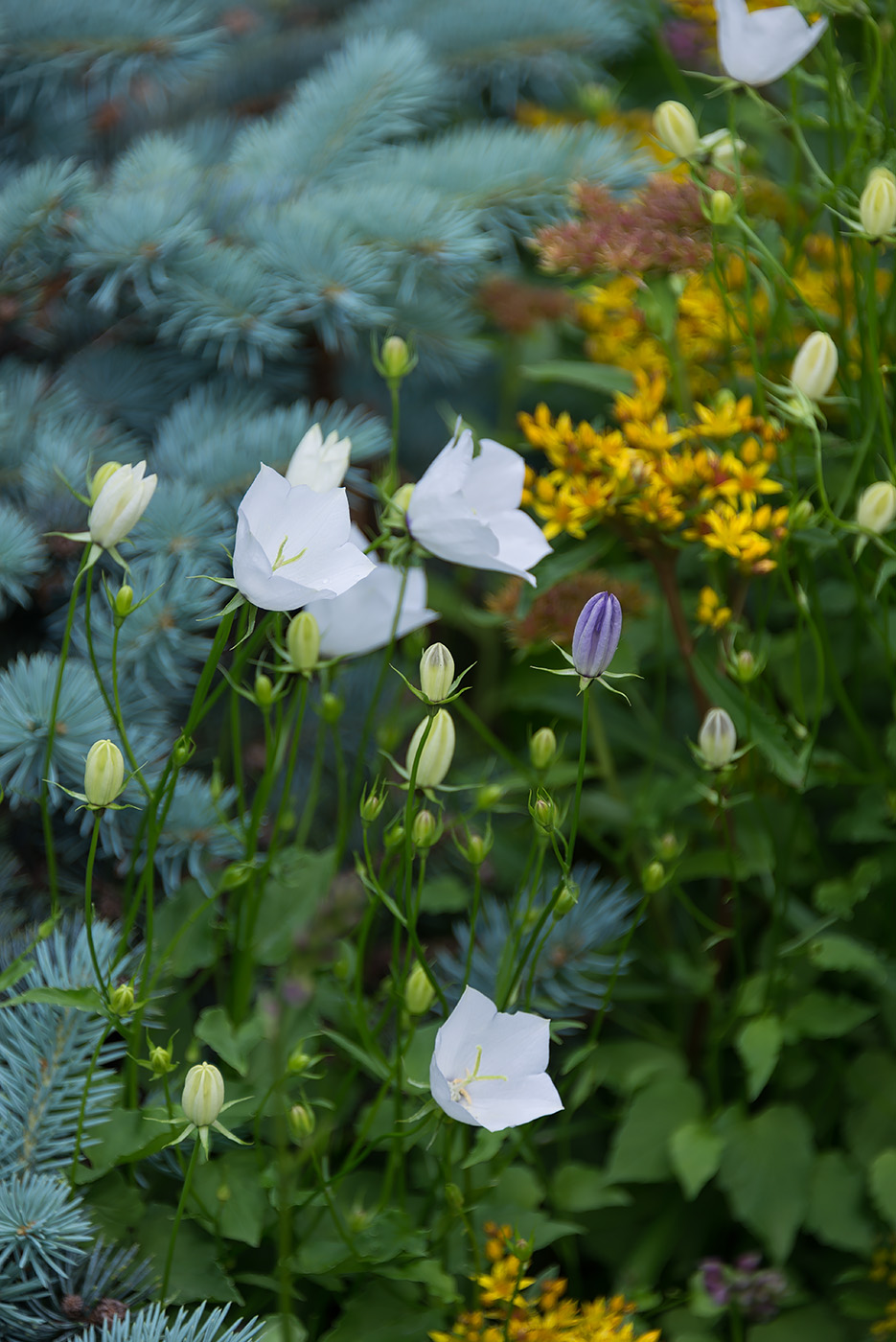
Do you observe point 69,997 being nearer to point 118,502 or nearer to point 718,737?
point 118,502

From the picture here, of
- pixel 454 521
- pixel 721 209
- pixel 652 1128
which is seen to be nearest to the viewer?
pixel 454 521

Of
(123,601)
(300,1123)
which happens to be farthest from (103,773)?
(300,1123)

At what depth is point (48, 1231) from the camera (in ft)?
1.78

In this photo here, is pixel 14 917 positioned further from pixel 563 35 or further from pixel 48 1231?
pixel 563 35

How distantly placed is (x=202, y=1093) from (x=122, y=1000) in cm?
8

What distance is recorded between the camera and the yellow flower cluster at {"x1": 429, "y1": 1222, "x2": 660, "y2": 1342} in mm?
602

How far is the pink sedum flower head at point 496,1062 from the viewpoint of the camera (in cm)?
54

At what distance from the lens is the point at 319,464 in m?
0.61

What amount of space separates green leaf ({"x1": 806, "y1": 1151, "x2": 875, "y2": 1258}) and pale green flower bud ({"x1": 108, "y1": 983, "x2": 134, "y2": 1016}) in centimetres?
50

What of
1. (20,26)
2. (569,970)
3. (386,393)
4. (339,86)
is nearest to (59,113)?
(20,26)

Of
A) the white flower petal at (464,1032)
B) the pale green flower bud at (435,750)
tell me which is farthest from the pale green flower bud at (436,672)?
the white flower petal at (464,1032)

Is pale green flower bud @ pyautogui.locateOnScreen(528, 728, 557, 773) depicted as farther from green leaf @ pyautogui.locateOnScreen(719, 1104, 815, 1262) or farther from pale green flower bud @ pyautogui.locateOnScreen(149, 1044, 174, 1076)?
green leaf @ pyautogui.locateOnScreen(719, 1104, 815, 1262)

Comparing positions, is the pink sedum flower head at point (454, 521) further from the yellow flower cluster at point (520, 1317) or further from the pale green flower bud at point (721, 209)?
the yellow flower cluster at point (520, 1317)

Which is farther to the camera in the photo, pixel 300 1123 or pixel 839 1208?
pixel 839 1208
